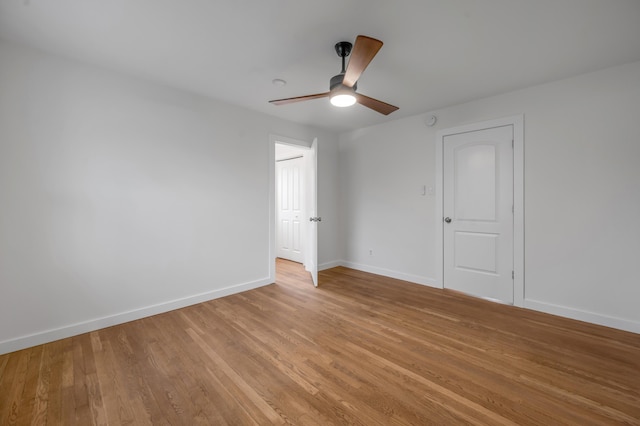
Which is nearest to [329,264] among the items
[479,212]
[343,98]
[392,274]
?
[392,274]

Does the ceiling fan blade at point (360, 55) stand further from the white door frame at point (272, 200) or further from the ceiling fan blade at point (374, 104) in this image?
the white door frame at point (272, 200)

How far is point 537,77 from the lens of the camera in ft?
9.41

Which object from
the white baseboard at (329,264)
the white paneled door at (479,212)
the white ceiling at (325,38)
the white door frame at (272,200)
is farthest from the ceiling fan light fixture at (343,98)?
the white baseboard at (329,264)

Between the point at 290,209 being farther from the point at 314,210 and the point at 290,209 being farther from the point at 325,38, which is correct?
the point at 325,38

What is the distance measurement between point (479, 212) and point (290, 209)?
11.6 feet

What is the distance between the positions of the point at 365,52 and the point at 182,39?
1520 mm

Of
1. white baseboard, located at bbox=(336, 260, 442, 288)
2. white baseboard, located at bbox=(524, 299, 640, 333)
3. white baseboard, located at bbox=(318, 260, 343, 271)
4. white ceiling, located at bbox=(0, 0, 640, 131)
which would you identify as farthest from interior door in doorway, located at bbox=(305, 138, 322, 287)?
white baseboard, located at bbox=(524, 299, 640, 333)

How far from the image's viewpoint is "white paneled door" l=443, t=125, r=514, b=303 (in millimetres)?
3326

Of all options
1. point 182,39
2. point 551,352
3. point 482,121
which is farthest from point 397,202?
point 182,39

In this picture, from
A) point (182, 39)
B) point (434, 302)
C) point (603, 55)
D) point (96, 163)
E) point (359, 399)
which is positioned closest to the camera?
point (359, 399)

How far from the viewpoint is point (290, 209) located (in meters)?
5.79

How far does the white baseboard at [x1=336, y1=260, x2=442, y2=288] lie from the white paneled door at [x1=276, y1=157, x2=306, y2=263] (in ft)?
3.53

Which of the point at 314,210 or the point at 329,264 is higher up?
the point at 314,210

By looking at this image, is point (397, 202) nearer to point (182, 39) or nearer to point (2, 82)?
point (182, 39)
